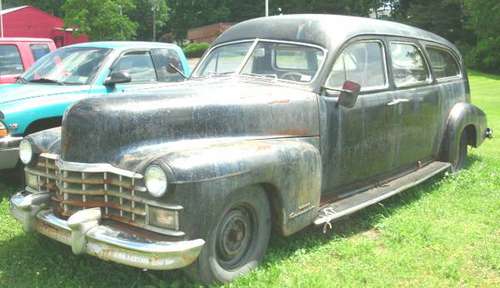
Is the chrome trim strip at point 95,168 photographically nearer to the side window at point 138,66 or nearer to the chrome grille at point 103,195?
the chrome grille at point 103,195

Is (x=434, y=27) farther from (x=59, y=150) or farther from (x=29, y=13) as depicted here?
(x=59, y=150)

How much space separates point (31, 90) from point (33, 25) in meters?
42.7

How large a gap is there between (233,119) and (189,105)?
1.22ft

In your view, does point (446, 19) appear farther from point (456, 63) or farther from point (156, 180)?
point (156, 180)

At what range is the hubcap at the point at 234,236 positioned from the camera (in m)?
4.25

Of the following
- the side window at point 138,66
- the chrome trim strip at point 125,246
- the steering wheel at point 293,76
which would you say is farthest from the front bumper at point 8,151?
the steering wheel at point 293,76

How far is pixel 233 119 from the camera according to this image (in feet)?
14.8

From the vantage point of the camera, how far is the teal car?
6543 mm

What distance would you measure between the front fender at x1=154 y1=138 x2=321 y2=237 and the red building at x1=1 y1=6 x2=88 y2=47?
137 feet

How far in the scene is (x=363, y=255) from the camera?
16.5ft

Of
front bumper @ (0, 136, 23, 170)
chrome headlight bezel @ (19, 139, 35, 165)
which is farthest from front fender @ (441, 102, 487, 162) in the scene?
front bumper @ (0, 136, 23, 170)

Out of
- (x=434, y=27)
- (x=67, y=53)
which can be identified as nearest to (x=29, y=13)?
(x=434, y=27)

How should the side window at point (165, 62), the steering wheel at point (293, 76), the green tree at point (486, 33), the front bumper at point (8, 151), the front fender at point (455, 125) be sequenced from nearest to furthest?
the steering wheel at point (293, 76), the front bumper at point (8, 151), the front fender at point (455, 125), the side window at point (165, 62), the green tree at point (486, 33)

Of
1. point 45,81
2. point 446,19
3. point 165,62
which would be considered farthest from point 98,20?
point 45,81
